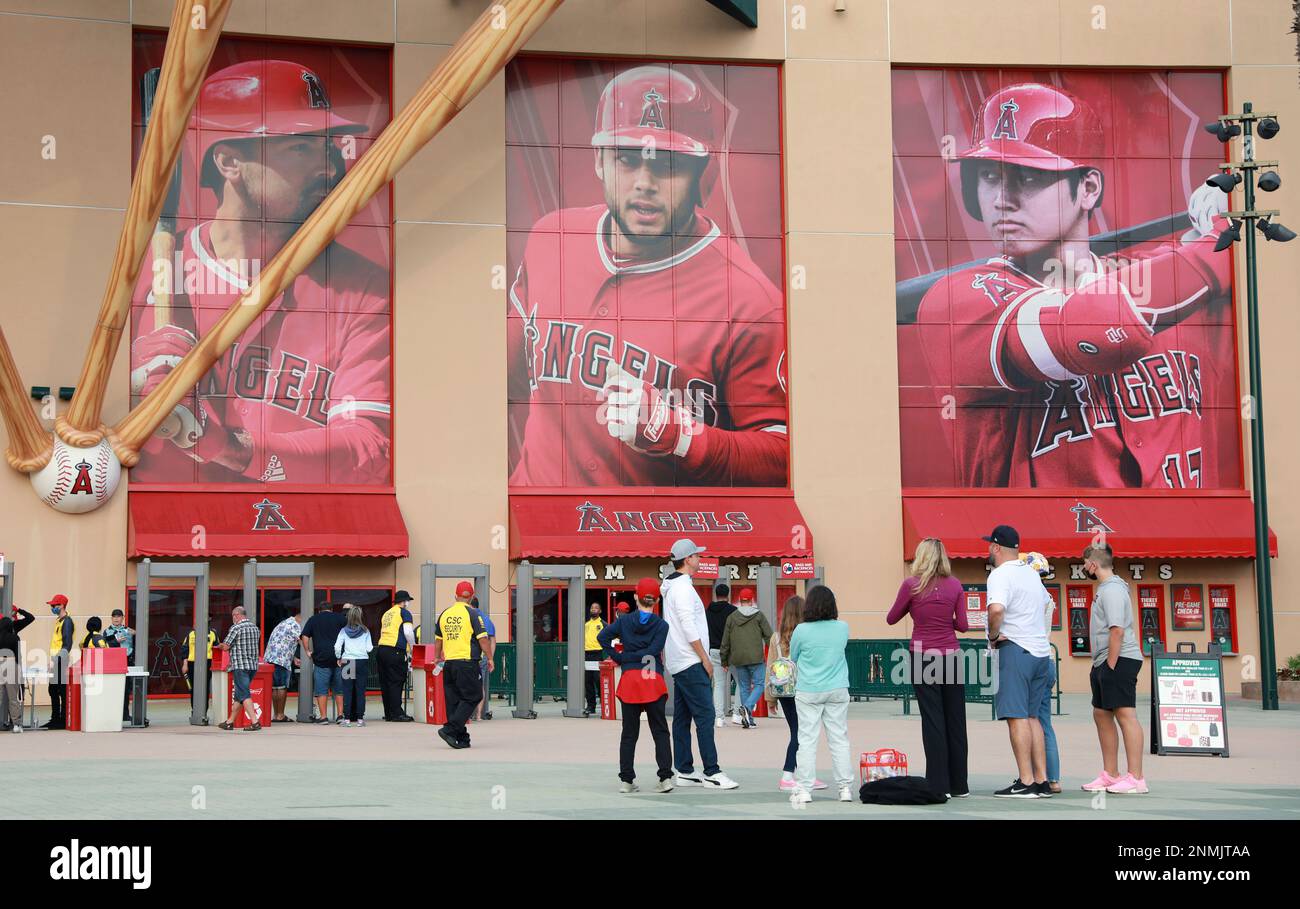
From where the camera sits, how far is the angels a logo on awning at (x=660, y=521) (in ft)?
109

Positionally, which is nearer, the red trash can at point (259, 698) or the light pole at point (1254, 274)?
the red trash can at point (259, 698)

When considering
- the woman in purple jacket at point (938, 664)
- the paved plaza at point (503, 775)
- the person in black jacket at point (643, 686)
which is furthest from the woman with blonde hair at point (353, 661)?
the woman in purple jacket at point (938, 664)

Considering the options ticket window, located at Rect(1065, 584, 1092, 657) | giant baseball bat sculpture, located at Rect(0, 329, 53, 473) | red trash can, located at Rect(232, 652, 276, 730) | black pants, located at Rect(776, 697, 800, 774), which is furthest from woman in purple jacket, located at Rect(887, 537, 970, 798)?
ticket window, located at Rect(1065, 584, 1092, 657)

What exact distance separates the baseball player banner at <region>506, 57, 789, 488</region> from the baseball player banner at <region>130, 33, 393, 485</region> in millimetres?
3034

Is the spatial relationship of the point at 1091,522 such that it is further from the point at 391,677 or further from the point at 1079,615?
the point at 391,677

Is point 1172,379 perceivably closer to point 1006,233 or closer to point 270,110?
point 1006,233

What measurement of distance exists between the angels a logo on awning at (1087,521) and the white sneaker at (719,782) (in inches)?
894

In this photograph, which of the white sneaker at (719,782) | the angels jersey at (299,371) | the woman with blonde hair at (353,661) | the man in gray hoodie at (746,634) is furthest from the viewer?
the angels jersey at (299,371)

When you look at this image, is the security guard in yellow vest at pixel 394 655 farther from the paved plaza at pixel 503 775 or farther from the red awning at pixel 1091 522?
the red awning at pixel 1091 522

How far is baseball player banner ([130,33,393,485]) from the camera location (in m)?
32.4

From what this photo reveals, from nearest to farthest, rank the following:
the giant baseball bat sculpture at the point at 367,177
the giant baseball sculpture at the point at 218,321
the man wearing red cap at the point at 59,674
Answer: the man wearing red cap at the point at 59,674, the giant baseball sculpture at the point at 218,321, the giant baseball bat sculpture at the point at 367,177

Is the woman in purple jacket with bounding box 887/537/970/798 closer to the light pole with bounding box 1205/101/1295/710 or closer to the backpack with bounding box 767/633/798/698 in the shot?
the backpack with bounding box 767/633/798/698

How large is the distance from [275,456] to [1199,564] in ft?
65.1
